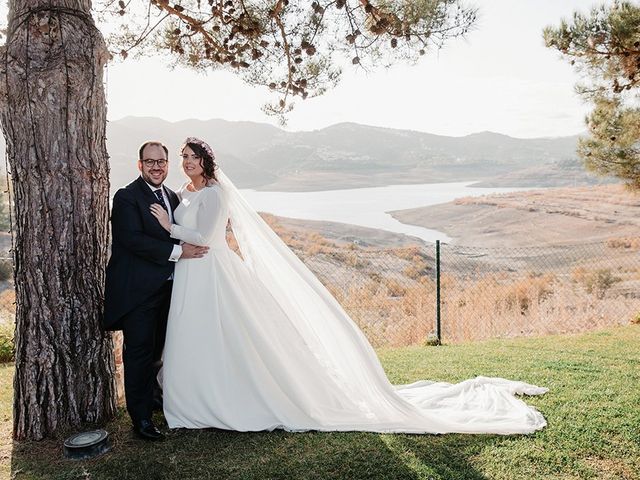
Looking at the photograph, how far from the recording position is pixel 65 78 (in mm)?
4090

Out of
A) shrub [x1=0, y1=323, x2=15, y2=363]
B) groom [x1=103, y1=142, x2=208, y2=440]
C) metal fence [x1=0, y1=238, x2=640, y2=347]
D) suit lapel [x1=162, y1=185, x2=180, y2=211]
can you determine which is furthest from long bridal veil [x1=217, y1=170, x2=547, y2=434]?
shrub [x1=0, y1=323, x2=15, y2=363]

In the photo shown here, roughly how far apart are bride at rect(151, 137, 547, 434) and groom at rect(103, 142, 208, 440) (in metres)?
0.11

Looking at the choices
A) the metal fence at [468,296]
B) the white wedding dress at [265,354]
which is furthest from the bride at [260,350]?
the metal fence at [468,296]

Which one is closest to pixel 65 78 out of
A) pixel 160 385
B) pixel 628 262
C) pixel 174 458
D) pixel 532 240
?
pixel 160 385

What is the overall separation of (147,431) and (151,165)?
1838mm

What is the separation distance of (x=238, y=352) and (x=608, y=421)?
9.05 ft

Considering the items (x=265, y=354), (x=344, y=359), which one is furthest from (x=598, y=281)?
(x=265, y=354)

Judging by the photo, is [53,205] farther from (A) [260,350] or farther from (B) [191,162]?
(A) [260,350]

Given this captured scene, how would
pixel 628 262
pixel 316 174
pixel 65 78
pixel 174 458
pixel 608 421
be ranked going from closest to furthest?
1. pixel 174 458
2. pixel 65 78
3. pixel 608 421
4. pixel 628 262
5. pixel 316 174

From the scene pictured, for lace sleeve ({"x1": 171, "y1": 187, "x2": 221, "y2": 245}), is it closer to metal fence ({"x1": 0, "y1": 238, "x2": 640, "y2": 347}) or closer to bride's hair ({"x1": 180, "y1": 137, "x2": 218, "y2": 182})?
bride's hair ({"x1": 180, "y1": 137, "x2": 218, "y2": 182})

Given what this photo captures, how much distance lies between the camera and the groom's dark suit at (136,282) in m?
4.06

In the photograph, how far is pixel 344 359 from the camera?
178 inches

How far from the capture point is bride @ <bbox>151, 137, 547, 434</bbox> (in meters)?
4.16

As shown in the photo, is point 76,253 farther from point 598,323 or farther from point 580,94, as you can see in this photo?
point 598,323
